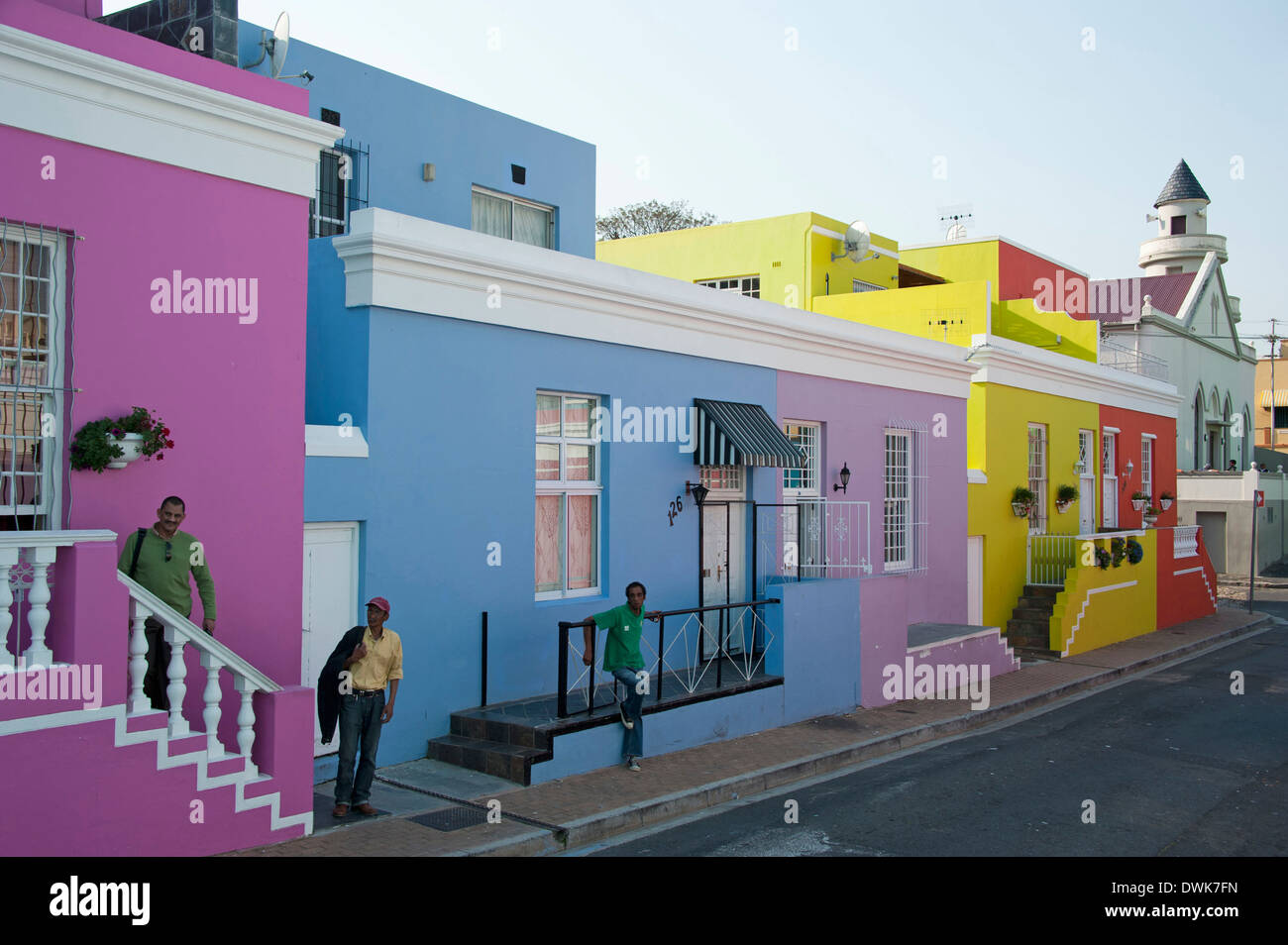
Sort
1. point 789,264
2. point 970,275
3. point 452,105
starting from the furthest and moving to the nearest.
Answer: point 970,275, point 789,264, point 452,105

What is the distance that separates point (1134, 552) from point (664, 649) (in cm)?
1366

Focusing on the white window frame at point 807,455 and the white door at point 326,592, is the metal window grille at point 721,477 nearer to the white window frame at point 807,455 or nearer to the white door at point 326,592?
the white window frame at point 807,455

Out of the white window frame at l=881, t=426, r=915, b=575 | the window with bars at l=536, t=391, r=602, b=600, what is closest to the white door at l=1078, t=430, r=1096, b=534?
the white window frame at l=881, t=426, r=915, b=575

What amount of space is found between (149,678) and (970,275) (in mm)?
26326

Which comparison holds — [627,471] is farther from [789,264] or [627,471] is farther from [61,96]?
[789,264]

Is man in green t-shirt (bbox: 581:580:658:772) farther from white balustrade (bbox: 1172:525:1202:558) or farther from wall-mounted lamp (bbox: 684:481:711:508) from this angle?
white balustrade (bbox: 1172:525:1202:558)

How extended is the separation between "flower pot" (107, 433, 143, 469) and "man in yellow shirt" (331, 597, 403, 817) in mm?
1923

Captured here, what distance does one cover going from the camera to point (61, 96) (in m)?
7.15

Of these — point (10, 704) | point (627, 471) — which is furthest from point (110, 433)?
point (627, 471)

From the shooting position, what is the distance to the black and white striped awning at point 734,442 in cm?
1259

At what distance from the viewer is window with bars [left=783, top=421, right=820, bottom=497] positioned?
14695 mm

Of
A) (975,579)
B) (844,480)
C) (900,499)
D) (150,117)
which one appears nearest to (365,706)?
(150,117)

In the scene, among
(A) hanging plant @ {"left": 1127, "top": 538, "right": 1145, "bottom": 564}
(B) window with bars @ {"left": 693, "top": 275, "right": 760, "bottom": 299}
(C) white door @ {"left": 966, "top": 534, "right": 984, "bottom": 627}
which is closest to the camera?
(C) white door @ {"left": 966, "top": 534, "right": 984, "bottom": 627}

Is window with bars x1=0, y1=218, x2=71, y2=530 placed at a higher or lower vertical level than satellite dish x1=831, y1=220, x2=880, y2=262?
lower
